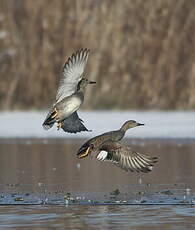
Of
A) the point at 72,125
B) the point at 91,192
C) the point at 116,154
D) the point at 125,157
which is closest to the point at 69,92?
the point at 72,125

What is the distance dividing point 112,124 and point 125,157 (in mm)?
11714

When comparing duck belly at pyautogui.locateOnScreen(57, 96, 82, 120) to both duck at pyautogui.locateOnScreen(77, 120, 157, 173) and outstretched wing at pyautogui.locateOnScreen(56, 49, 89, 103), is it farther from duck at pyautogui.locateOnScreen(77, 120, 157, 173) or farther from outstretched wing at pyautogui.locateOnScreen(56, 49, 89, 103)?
duck at pyautogui.locateOnScreen(77, 120, 157, 173)

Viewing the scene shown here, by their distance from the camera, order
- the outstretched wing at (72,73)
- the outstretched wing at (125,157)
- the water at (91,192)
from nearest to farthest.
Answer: the water at (91,192) < the outstretched wing at (125,157) < the outstretched wing at (72,73)

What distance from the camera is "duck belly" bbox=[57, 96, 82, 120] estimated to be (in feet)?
38.4

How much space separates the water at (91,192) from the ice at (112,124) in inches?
115

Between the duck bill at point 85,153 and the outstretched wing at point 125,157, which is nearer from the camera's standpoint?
the outstretched wing at point 125,157

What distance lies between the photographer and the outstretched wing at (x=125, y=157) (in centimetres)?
1059

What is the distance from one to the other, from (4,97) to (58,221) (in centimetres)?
1900

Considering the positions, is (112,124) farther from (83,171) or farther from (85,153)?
(85,153)

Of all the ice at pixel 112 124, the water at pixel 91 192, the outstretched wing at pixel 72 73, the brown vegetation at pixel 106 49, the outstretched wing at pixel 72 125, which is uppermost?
the brown vegetation at pixel 106 49

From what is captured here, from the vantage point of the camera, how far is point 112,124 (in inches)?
888

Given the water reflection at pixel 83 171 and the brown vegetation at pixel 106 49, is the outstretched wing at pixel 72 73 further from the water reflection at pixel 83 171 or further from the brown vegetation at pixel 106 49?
the brown vegetation at pixel 106 49

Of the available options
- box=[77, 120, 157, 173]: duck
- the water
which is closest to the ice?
the water

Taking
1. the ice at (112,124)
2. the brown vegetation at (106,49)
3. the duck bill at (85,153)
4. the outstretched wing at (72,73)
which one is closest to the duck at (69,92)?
the outstretched wing at (72,73)
